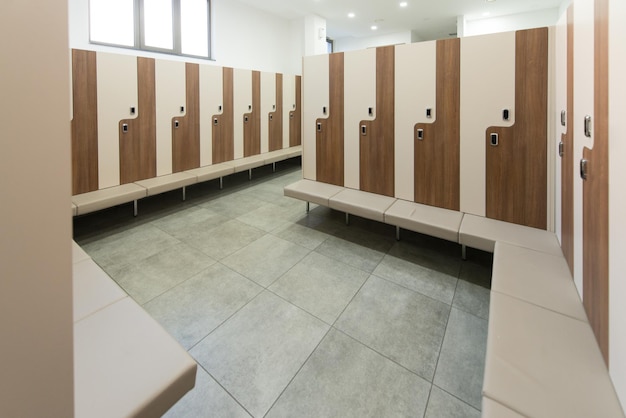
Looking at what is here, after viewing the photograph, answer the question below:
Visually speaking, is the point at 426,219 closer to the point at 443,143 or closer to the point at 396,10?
the point at 443,143

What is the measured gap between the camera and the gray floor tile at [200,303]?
2.10 meters

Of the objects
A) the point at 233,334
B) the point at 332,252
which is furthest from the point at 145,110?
the point at 233,334

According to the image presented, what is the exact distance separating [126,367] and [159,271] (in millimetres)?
1666

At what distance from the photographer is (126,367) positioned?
1.27m

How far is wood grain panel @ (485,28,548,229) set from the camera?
2533 mm

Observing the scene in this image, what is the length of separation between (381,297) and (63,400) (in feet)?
6.94

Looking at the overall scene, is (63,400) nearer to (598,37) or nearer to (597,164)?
(597,164)

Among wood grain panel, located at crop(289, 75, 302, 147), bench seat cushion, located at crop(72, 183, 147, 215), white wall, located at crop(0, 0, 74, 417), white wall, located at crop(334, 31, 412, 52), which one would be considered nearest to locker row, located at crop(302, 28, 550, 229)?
bench seat cushion, located at crop(72, 183, 147, 215)

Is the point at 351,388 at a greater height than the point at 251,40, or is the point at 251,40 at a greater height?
the point at 251,40

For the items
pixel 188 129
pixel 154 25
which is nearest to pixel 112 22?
pixel 154 25

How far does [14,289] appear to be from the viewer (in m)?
0.52

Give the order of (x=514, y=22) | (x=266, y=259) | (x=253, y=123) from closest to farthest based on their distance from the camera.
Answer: (x=266, y=259) → (x=253, y=123) → (x=514, y=22)

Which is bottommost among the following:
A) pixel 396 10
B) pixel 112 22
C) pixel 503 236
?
pixel 503 236

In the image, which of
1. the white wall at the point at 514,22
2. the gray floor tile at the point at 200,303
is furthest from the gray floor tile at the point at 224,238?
the white wall at the point at 514,22
